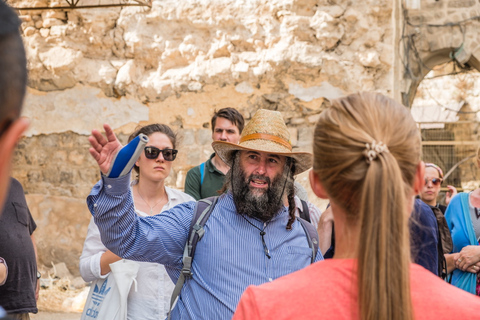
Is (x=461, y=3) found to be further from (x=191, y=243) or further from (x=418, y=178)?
(x=418, y=178)

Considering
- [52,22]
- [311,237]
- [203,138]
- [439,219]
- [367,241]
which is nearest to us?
[367,241]

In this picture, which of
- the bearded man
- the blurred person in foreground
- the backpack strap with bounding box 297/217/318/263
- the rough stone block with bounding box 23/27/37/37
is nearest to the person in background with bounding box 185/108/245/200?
the bearded man

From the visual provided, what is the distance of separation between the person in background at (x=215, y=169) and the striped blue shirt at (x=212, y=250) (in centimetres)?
134

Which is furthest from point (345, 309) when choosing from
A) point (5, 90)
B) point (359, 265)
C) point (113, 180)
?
point (113, 180)

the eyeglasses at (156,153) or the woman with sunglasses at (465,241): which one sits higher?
the eyeglasses at (156,153)

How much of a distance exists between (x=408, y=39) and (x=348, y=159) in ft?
26.1

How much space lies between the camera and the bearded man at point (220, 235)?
1.98 metres

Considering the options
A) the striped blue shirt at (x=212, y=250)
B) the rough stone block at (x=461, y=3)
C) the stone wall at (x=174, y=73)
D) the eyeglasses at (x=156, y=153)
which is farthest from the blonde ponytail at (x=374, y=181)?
the rough stone block at (x=461, y=3)

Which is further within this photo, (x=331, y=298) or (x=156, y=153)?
(x=156, y=153)

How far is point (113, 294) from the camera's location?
9.04 ft

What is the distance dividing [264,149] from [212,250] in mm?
655

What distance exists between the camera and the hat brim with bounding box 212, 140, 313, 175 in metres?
2.71

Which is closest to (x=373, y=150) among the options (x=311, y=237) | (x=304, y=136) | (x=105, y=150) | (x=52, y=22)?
(x=105, y=150)

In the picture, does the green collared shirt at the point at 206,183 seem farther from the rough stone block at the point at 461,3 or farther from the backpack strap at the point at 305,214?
the rough stone block at the point at 461,3
